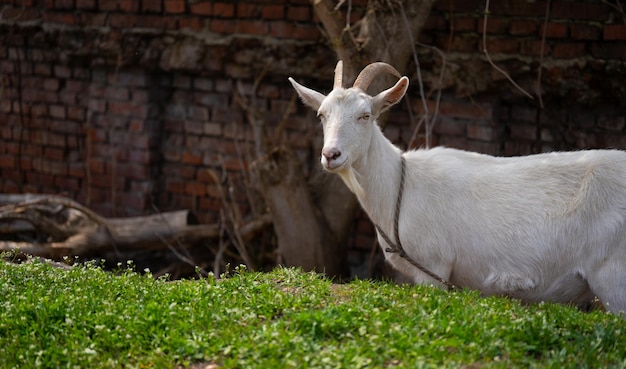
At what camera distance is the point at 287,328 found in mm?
4371

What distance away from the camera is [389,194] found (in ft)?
19.2

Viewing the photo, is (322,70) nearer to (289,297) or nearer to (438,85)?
(438,85)

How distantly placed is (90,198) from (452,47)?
164 inches

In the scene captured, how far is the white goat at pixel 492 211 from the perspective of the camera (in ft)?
17.7

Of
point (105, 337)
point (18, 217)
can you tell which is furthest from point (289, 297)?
point (18, 217)

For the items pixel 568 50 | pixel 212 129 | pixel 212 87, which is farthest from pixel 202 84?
pixel 568 50

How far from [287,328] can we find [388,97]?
1937 millimetres

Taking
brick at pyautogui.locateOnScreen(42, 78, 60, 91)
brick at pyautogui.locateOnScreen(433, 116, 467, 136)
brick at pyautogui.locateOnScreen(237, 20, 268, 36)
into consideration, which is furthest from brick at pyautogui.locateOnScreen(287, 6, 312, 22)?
brick at pyautogui.locateOnScreen(42, 78, 60, 91)

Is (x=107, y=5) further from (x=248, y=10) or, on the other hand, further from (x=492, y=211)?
(x=492, y=211)

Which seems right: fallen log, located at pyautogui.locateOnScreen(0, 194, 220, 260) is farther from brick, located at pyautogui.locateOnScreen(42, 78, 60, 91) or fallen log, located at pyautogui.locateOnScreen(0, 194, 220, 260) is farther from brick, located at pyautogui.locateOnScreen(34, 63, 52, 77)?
brick, located at pyautogui.locateOnScreen(34, 63, 52, 77)

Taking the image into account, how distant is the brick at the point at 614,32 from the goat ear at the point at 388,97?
2.17 meters

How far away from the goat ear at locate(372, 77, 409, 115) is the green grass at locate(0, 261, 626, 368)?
123cm

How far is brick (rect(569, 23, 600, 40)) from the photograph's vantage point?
7062mm

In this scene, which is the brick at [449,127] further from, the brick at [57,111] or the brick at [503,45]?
the brick at [57,111]
